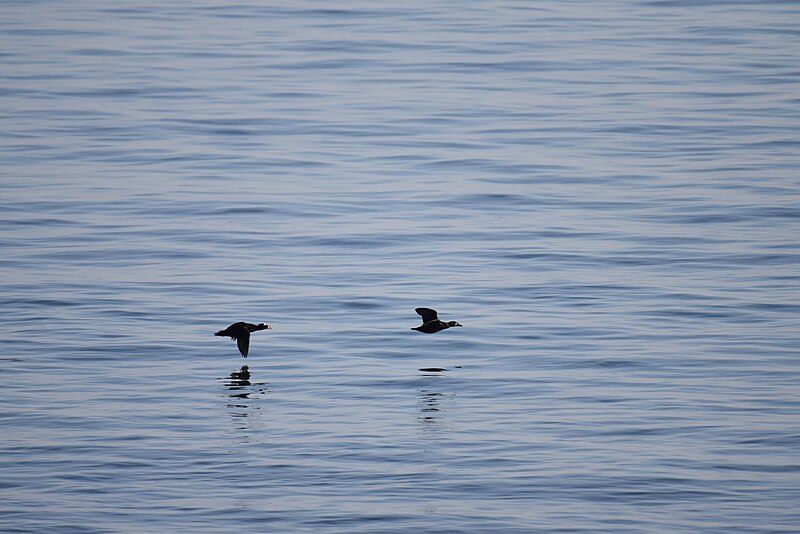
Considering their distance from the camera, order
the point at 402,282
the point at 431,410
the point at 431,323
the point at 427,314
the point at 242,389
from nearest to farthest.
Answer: the point at 431,410 < the point at 242,389 < the point at 431,323 < the point at 427,314 < the point at 402,282

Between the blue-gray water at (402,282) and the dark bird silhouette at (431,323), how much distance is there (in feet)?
1.54

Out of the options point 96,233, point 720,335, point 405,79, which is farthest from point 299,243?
point 405,79

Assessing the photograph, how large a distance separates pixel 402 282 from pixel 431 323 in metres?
4.36

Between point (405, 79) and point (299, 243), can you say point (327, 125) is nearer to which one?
point (405, 79)

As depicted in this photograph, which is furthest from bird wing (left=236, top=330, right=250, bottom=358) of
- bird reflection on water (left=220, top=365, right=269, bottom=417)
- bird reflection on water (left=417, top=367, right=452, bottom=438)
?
bird reflection on water (left=417, top=367, right=452, bottom=438)

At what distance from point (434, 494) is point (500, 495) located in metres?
0.64

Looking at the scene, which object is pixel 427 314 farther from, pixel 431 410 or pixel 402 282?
pixel 402 282

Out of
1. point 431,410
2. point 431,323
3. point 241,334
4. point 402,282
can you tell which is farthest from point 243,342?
point 402,282

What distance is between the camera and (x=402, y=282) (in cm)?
2461

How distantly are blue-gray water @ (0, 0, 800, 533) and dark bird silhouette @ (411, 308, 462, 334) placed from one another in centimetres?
47

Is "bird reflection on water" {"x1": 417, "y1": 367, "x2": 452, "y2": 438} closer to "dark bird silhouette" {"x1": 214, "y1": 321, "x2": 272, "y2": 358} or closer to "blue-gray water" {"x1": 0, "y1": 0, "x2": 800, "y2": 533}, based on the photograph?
"blue-gray water" {"x1": 0, "y1": 0, "x2": 800, "y2": 533}

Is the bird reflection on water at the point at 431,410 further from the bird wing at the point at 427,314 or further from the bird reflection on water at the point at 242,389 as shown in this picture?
the bird reflection on water at the point at 242,389

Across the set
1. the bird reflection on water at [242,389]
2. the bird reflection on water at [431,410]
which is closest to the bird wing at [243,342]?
the bird reflection on water at [242,389]

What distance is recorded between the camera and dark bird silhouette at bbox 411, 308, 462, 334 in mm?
20297
